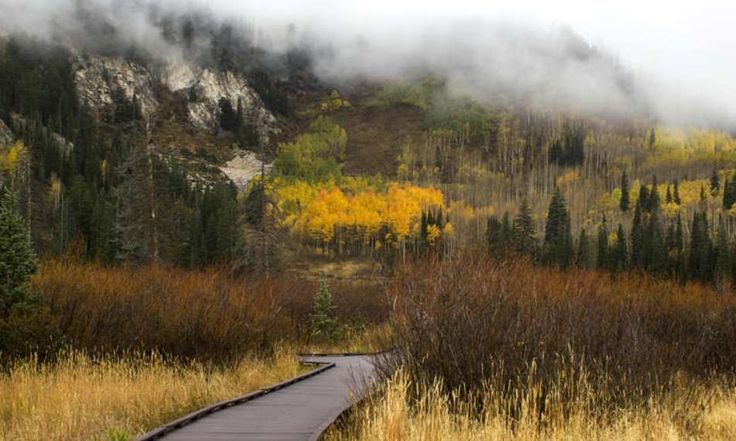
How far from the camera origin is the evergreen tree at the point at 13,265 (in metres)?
12.9

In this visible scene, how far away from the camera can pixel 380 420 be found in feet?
23.3

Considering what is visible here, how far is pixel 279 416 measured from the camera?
31.3 feet

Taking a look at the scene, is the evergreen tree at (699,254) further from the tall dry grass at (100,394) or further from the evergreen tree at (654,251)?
the tall dry grass at (100,394)

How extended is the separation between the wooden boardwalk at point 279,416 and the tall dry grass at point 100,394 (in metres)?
0.74

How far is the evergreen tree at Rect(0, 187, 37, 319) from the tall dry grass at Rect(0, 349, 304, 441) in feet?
4.48

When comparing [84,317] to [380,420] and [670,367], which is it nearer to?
[380,420]

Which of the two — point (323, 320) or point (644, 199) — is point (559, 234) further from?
point (323, 320)

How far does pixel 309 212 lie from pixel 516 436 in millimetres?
134803

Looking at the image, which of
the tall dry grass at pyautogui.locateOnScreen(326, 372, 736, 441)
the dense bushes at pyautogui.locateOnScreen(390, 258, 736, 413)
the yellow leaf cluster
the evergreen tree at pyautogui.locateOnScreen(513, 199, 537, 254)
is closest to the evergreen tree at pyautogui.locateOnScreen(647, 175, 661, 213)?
the yellow leaf cluster

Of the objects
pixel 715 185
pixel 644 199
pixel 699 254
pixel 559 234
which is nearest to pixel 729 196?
pixel 715 185

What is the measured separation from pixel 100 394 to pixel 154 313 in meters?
5.00

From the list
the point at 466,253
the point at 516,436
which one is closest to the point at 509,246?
the point at 466,253

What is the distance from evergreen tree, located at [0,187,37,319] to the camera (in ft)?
42.4

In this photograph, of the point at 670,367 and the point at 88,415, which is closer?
the point at 88,415
